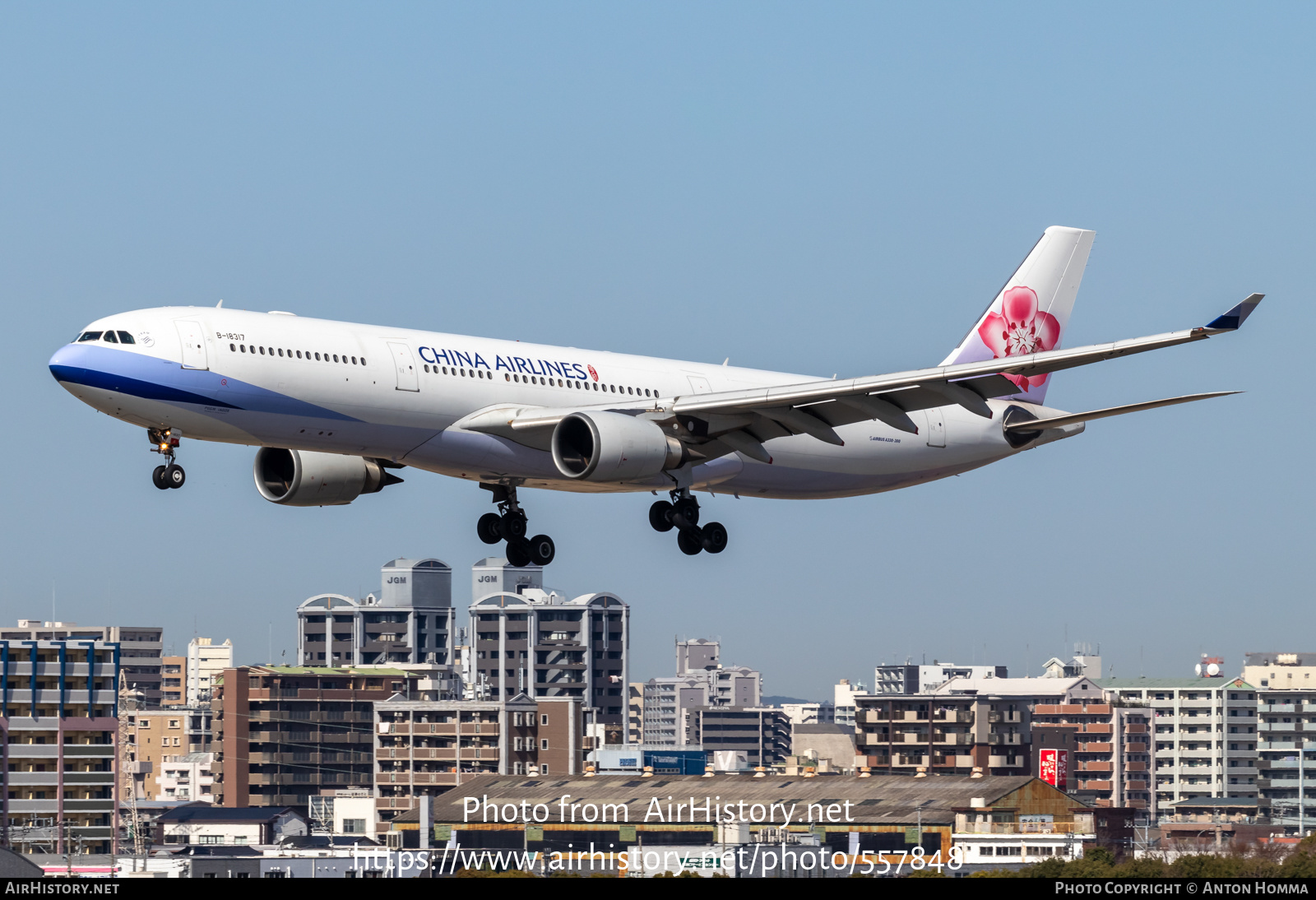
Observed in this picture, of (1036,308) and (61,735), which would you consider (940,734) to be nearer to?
(61,735)

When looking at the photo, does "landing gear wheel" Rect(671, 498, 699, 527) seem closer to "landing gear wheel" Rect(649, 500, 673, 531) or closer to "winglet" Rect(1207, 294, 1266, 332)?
"landing gear wheel" Rect(649, 500, 673, 531)

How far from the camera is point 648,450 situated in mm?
50219

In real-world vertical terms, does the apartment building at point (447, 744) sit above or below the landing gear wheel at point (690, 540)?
below

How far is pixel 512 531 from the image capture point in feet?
178

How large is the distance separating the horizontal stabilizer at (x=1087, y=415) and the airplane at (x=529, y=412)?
86 mm

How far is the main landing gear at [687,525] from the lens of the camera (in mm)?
54562

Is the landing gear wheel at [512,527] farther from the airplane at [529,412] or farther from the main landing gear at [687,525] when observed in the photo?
the main landing gear at [687,525]

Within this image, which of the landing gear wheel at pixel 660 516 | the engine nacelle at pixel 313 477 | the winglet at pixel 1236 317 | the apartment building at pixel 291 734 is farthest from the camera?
the apartment building at pixel 291 734

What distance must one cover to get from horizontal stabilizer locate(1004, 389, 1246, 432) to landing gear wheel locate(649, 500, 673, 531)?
1095 cm

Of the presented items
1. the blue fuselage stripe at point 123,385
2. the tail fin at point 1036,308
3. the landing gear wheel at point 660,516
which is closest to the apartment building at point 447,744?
the tail fin at point 1036,308

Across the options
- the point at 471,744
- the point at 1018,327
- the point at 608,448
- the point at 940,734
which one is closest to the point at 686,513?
the point at 608,448

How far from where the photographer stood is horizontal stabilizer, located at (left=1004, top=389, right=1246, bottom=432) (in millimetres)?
49659
